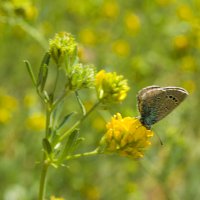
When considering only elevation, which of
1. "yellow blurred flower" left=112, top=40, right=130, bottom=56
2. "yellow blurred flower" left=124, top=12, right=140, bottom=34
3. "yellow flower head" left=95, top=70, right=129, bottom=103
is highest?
"yellow blurred flower" left=124, top=12, right=140, bottom=34

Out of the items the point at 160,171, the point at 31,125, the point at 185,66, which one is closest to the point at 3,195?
the point at 31,125

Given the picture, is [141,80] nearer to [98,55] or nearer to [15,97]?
[98,55]

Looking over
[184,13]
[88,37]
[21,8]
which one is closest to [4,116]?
[21,8]

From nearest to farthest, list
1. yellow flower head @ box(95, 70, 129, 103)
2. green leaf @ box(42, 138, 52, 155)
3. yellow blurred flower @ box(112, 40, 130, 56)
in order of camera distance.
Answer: green leaf @ box(42, 138, 52, 155) → yellow flower head @ box(95, 70, 129, 103) → yellow blurred flower @ box(112, 40, 130, 56)

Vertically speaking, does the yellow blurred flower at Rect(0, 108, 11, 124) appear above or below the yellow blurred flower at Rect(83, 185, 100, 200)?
above

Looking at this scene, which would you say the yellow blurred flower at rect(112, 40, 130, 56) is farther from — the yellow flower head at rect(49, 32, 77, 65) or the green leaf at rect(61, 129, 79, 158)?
the green leaf at rect(61, 129, 79, 158)

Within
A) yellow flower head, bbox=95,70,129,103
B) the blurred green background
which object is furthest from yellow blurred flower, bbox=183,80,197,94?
yellow flower head, bbox=95,70,129,103
